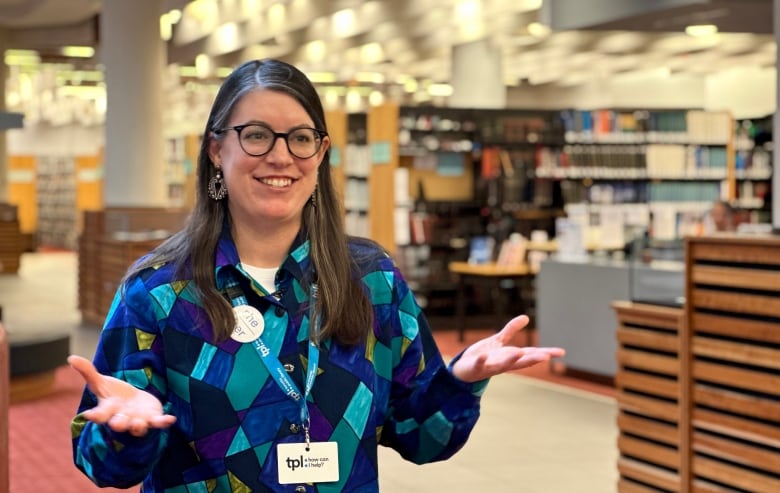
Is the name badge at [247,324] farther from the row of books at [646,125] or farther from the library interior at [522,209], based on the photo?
the row of books at [646,125]

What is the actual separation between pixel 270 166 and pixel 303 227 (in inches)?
6.4

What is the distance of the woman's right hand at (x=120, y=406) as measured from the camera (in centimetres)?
188

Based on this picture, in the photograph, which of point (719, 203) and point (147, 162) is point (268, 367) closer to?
point (719, 203)

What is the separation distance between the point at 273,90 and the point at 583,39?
1950cm

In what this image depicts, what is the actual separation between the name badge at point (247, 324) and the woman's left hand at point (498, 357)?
353 mm

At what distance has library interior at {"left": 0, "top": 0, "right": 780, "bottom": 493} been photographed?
5.75 meters

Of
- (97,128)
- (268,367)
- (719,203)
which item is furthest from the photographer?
(97,128)

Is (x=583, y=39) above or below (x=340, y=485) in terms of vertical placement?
above

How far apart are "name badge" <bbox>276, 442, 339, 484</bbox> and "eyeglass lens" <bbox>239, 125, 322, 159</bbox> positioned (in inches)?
18.5

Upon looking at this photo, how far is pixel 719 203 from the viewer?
1250 cm

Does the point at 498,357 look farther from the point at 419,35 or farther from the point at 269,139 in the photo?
the point at 419,35

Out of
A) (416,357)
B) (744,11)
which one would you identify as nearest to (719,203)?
(744,11)

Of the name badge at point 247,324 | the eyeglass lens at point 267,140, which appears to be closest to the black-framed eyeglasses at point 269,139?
the eyeglass lens at point 267,140

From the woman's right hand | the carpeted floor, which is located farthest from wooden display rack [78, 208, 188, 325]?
the woman's right hand
